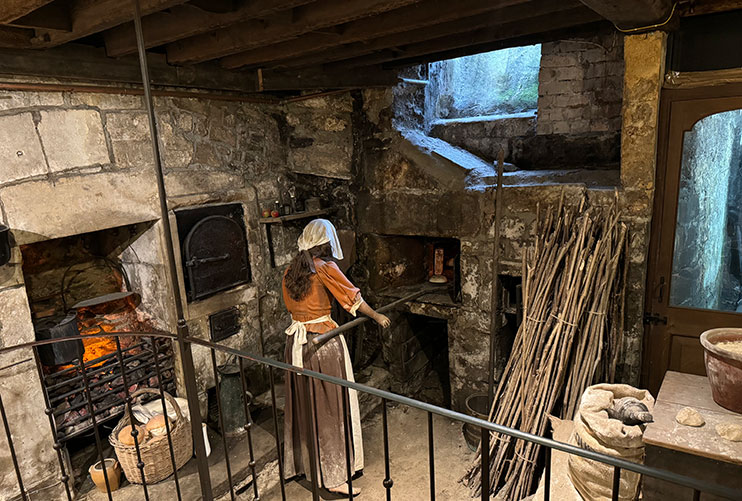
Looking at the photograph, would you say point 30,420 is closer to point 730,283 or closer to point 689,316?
→ point 689,316

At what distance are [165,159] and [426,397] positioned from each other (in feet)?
9.99

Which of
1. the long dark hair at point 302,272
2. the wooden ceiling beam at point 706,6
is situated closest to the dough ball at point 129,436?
the long dark hair at point 302,272

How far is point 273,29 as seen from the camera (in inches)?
90.9

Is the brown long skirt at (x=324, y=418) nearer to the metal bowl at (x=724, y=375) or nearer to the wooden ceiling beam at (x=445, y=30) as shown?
the wooden ceiling beam at (x=445, y=30)

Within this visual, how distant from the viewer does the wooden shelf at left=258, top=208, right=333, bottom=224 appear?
372 centimetres

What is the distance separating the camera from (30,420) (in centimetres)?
257

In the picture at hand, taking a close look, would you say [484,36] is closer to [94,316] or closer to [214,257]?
[214,257]

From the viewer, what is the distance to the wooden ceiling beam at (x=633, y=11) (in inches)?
75.5

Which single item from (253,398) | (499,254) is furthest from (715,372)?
(253,398)

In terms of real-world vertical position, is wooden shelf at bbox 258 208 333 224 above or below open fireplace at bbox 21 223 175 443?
above

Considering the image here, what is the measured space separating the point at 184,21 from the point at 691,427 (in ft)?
9.16

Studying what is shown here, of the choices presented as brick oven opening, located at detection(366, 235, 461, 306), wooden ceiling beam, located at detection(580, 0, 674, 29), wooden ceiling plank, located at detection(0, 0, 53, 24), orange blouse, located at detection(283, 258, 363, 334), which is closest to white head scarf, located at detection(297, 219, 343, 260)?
orange blouse, located at detection(283, 258, 363, 334)

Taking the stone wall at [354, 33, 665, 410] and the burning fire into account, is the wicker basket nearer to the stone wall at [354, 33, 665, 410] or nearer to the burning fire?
the burning fire

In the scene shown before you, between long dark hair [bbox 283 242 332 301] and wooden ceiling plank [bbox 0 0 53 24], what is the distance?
1.72m
